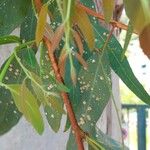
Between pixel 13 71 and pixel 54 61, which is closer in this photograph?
pixel 54 61

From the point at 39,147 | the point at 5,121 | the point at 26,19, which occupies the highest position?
the point at 26,19

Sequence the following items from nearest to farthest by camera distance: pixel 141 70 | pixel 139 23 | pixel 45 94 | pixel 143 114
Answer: pixel 139 23 < pixel 45 94 < pixel 143 114 < pixel 141 70

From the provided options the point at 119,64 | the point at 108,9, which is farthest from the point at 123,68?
the point at 108,9

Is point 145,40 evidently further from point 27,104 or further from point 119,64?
point 119,64

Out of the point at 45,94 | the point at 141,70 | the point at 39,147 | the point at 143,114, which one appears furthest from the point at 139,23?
the point at 141,70

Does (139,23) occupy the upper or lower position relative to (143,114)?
upper

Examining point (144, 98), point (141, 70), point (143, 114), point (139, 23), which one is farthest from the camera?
point (141, 70)

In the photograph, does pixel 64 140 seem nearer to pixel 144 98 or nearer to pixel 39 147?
pixel 39 147
